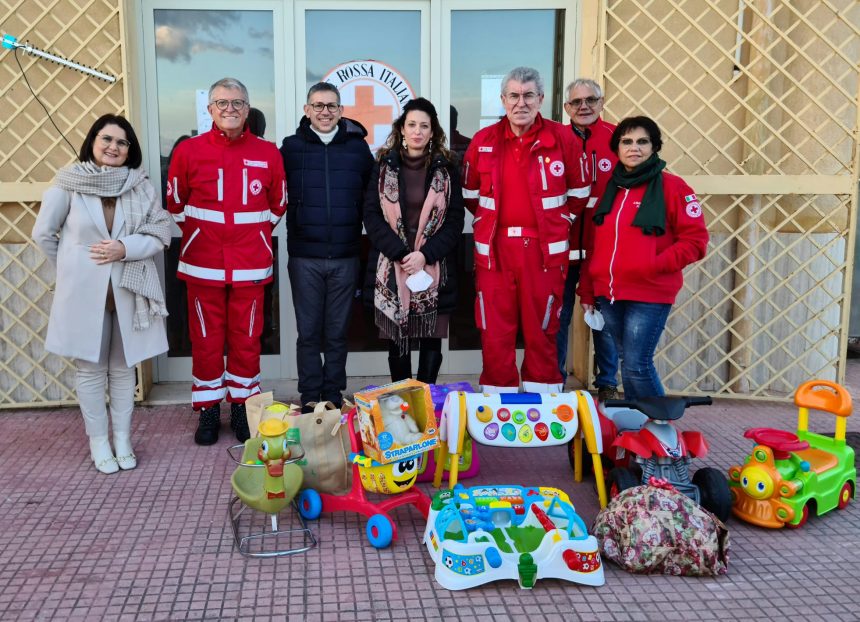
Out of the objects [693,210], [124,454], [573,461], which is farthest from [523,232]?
[124,454]

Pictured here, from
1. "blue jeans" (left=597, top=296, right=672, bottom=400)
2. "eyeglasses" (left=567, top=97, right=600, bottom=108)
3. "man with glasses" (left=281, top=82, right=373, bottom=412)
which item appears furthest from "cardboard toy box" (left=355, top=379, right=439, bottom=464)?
"eyeglasses" (left=567, top=97, right=600, bottom=108)

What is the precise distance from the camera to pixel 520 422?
280 centimetres

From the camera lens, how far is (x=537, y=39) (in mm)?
4293

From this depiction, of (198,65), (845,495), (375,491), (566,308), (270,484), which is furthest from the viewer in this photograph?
(198,65)

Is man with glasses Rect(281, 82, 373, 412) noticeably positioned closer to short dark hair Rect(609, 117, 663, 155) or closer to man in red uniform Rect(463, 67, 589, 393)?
man in red uniform Rect(463, 67, 589, 393)

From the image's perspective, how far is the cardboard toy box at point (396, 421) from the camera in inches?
101

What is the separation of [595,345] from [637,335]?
3.06 feet

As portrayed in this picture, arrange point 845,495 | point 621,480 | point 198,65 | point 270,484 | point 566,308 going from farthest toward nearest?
point 198,65 → point 566,308 → point 845,495 → point 621,480 → point 270,484

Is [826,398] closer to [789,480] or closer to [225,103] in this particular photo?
[789,480]

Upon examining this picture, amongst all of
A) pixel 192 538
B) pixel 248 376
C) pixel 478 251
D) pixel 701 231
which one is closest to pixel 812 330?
pixel 701 231

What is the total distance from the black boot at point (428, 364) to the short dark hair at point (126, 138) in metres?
1.51

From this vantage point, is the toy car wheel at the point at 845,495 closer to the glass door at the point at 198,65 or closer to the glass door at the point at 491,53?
the glass door at the point at 491,53

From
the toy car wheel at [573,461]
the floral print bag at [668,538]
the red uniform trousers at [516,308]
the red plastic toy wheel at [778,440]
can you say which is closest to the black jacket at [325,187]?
the red uniform trousers at [516,308]

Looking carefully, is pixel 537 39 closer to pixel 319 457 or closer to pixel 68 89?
pixel 68 89
